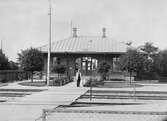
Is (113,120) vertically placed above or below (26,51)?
below

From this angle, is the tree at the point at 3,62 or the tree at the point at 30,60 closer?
the tree at the point at 30,60

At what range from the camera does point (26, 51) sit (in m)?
32.8

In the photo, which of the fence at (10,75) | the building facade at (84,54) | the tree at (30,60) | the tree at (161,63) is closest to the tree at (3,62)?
the fence at (10,75)

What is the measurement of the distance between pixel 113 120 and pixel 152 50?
53.6 m

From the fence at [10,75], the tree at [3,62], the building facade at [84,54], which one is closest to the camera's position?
the fence at [10,75]

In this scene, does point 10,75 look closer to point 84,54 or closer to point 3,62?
point 3,62

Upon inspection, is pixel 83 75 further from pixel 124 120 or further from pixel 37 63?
pixel 124 120

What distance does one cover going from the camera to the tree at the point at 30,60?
32.4m

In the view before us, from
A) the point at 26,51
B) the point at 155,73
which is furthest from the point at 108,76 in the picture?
the point at 26,51

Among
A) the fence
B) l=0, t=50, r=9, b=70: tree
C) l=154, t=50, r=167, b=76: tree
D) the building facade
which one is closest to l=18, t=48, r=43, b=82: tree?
the fence

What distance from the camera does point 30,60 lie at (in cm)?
3250

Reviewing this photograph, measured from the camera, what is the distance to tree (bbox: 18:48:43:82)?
106 ft

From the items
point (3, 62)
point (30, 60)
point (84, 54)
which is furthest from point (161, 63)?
point (3, 62)

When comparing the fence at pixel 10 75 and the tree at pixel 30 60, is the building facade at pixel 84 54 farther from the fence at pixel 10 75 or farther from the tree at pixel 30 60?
the tree at pixel 30 60
